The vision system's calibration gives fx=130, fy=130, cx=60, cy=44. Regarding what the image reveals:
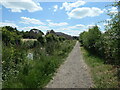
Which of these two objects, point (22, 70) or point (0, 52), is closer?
point (0, 52)

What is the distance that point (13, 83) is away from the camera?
463 centimetres

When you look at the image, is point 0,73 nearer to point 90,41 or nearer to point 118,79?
point 118,79

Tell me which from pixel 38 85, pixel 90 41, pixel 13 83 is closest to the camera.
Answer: pixel 13 83

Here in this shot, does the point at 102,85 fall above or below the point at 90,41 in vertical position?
below

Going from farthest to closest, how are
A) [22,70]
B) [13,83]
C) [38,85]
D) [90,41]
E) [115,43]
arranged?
[90,41], [22,70], [115,43], [38,85], [13,83]

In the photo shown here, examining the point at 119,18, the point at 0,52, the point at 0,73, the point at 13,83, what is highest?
the point at 119,18

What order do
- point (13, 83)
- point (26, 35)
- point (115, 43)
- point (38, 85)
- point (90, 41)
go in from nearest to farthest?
point (13, 83)
point (38, 85)
point (115, 43)
point (90, 41)
point (26, 35)

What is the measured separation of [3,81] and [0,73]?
12.0 inches

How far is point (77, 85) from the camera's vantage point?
5289 millimetres

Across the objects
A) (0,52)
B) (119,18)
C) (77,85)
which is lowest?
(77,85)

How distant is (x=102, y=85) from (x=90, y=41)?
11.9 metres

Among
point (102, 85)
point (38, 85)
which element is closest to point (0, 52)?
point (38, 85)

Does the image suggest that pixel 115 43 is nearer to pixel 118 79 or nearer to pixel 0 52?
pixel 118 79

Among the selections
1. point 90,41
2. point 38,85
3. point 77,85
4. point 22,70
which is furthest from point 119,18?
point 90,41
